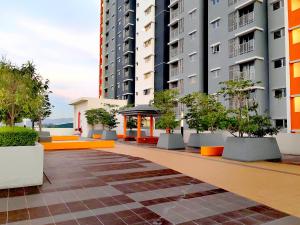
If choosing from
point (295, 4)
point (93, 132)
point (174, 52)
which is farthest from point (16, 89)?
point (174, 52)

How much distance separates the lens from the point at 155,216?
5.37 metres

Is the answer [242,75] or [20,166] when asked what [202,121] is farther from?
[20,166]

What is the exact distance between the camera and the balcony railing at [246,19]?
90.2ft

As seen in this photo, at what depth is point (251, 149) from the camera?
13.4 m

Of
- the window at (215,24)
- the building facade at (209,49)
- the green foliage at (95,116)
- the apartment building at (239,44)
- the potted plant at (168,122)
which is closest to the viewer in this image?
the potted plant at (168,122)

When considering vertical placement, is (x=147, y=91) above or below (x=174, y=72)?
below

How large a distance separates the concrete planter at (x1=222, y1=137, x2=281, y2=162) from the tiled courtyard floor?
5481 mm

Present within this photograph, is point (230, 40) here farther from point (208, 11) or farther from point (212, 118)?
point (212, 118)

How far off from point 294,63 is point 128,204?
20.3m

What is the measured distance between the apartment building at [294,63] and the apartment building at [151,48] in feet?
72.3

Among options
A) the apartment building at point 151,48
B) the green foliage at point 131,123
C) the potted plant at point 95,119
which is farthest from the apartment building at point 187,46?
the potted plant at point 95,119

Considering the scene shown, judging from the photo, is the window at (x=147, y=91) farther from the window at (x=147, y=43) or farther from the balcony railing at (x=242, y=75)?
the balcony railing at (x=242, y=75)

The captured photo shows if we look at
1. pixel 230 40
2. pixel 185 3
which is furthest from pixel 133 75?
pixel 230 40

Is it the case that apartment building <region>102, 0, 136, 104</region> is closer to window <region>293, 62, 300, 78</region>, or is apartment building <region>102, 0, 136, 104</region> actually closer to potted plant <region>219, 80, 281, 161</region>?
window <region>293, 62, 300, 78</region>
